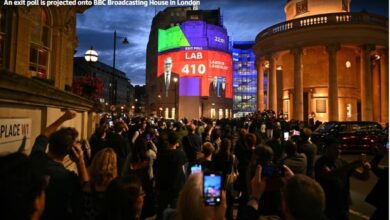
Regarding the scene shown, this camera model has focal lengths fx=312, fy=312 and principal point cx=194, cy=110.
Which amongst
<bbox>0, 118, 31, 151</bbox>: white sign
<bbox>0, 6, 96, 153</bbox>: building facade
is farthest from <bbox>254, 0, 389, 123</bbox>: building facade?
<bbox>0, 118, 31, 151</bbox>: white sign

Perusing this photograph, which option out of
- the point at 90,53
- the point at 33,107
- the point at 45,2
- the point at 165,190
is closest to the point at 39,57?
the point at 45,2

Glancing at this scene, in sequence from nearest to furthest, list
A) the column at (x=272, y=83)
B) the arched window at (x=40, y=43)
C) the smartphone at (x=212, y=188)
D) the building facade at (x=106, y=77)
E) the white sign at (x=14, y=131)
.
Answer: the smartphone at (x=212, y=188) → the white sign at (x=14, y=131) → the arched window at (x=40, y=43) → the column at (x=272, y=83) → the building facade at (x=106, y=77)

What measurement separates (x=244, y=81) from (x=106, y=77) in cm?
5335

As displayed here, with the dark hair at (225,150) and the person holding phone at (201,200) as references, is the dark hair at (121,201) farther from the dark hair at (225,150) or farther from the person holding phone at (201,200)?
the dark hair at (225,150)

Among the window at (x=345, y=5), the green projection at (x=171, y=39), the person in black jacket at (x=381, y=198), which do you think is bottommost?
the person in black jacket at (x=381, y=198)

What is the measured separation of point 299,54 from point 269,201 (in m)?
28.8

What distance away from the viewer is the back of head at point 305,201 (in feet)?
7.85

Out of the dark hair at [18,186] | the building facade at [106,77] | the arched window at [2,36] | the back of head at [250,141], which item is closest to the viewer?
the dark hair at [18,186]

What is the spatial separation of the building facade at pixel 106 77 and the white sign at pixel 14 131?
5872 cm

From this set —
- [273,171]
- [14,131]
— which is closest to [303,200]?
[273,171]

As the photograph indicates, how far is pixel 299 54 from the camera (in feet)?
98.6

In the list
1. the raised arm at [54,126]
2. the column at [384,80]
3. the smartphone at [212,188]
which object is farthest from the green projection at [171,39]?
the smartphone at [212,188]

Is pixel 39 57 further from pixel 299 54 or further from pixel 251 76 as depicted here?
pixel 251 76

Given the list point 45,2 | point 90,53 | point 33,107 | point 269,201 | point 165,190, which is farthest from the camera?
point 90,53
